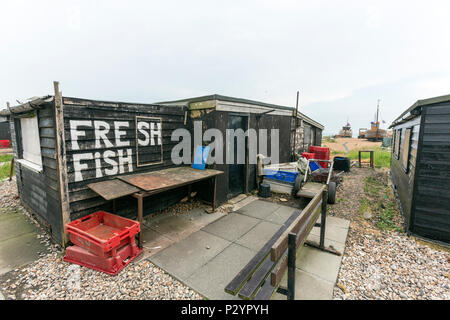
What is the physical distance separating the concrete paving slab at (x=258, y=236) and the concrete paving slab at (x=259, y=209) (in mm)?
507

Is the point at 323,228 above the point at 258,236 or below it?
above

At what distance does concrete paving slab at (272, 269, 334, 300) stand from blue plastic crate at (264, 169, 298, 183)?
415cm

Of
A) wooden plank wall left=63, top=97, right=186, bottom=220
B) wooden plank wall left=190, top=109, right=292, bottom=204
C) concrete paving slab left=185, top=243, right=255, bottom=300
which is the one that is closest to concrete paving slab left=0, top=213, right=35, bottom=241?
wooden plank wall left=63, top=97, right=186, bottom=220

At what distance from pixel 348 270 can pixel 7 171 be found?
15293mm

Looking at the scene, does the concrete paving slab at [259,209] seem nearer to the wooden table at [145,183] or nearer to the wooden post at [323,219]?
the wooden table at [145,183]

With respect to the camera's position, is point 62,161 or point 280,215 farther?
point 280,215

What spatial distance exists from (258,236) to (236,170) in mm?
2866

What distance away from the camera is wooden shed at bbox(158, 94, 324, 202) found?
19.5 ft

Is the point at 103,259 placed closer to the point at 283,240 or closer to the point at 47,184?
the point at 47,184

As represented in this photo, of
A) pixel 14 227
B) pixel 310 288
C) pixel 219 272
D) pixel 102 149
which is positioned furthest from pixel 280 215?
pixel 14 227

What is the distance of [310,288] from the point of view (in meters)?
3.03

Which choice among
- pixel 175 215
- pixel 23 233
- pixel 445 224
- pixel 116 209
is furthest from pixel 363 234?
pixel 23 233

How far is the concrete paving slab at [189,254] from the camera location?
346 cm

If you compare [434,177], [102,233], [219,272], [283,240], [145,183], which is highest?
[434,177]
